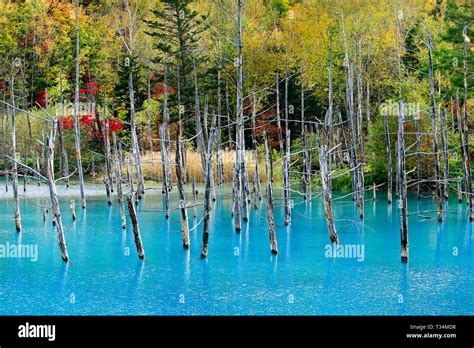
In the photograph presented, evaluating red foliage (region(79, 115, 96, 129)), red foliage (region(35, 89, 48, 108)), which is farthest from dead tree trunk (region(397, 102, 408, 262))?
red foliage (region(35, 89, 48, 108))

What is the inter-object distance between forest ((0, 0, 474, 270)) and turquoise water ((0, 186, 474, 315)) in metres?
1.54

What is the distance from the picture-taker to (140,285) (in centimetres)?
1806

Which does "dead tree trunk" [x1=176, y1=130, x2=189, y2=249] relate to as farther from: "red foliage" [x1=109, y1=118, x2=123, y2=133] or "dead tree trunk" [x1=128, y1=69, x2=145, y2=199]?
"red foliage" [x1=109, y1=118, x2=123, y2=133]

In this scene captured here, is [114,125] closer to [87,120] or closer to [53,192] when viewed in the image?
[87,120]

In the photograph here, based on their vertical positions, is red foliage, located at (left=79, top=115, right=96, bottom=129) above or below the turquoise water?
above

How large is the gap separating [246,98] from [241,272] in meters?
24.8

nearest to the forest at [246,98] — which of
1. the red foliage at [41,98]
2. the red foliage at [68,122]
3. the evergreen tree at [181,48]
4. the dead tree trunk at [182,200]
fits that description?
the evergreen tree at [181,48]

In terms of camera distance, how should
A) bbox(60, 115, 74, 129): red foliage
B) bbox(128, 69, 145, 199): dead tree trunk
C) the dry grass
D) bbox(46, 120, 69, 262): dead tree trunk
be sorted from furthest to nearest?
1. bbox(60, 115, 74, 129): red foliage
2. the dry grass
3. bbox(128, 69, 145, 199): dead tree trunk
4. bbox(46, 120, 69, 262): dead tree trunk

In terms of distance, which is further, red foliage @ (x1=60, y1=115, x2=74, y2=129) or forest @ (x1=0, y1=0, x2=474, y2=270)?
red foliage @ (x1=60, y1=115, x2=74, y2=129)

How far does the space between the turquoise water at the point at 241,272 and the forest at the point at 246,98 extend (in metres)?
1.54

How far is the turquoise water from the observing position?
1631 centimetres

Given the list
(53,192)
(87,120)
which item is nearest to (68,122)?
(87,120)

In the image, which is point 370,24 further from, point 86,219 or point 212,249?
point 212,249
